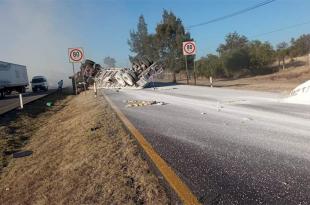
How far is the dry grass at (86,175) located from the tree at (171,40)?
41.5 meters

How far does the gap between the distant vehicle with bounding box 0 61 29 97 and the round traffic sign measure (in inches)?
544

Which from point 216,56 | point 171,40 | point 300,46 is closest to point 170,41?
point 171,40

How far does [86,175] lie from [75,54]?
988 inches

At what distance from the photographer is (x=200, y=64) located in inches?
2424

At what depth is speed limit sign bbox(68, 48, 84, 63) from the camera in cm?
2962

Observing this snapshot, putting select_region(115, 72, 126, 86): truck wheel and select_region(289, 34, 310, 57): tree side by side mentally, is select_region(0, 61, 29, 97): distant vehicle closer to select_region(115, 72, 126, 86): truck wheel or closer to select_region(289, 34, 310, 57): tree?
select_region(115, 72, 126, 86): truck wheel

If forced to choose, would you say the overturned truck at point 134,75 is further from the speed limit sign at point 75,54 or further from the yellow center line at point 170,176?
the yellow center line at point 170,176

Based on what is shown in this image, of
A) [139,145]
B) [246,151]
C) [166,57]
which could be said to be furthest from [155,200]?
[166,57]

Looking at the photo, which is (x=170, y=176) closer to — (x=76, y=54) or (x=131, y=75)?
(x=76, y=54)

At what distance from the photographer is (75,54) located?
29.9 metres

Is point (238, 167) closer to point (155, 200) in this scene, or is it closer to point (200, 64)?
point (155, 200)

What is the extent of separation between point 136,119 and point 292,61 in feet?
207

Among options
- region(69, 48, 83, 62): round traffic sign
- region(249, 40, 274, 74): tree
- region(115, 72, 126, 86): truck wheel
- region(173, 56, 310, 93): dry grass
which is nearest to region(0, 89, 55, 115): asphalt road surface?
region(69, 48, 83, 62): round traffic sign

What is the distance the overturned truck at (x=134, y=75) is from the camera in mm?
32969
